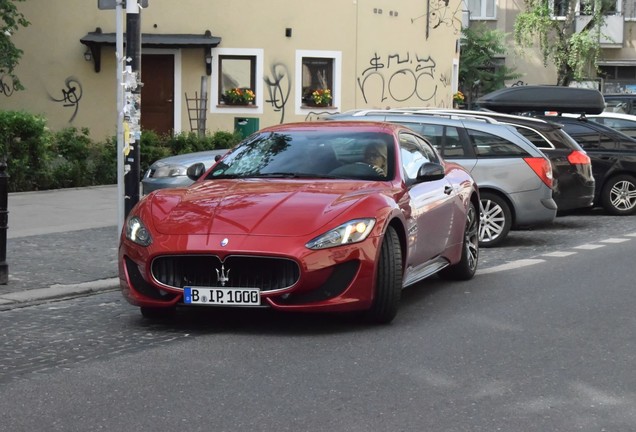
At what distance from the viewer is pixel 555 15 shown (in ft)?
171

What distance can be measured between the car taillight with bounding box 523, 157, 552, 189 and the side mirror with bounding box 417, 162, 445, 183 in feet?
17.3

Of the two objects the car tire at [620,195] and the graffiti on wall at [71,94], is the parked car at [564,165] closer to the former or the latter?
the car tire at [620,195]

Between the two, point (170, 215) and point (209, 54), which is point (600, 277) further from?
point (209, 54)

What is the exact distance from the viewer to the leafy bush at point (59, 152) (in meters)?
18.6

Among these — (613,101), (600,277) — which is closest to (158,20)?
(613,101)

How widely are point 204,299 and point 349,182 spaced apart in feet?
5.36

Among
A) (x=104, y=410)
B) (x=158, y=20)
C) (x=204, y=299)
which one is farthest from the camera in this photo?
(x=158, y=20)

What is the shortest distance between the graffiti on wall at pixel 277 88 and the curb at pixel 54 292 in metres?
18.4

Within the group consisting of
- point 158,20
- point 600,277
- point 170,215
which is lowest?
point 600,277

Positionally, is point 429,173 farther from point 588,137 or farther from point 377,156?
point 588,137

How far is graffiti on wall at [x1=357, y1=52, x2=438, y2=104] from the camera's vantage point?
30.5 m

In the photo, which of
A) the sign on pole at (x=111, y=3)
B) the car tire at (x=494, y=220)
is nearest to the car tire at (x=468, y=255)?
the car tire at (x=494, y=220)

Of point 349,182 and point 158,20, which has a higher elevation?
point 158,20

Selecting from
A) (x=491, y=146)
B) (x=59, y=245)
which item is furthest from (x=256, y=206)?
(x=491, y=146)
